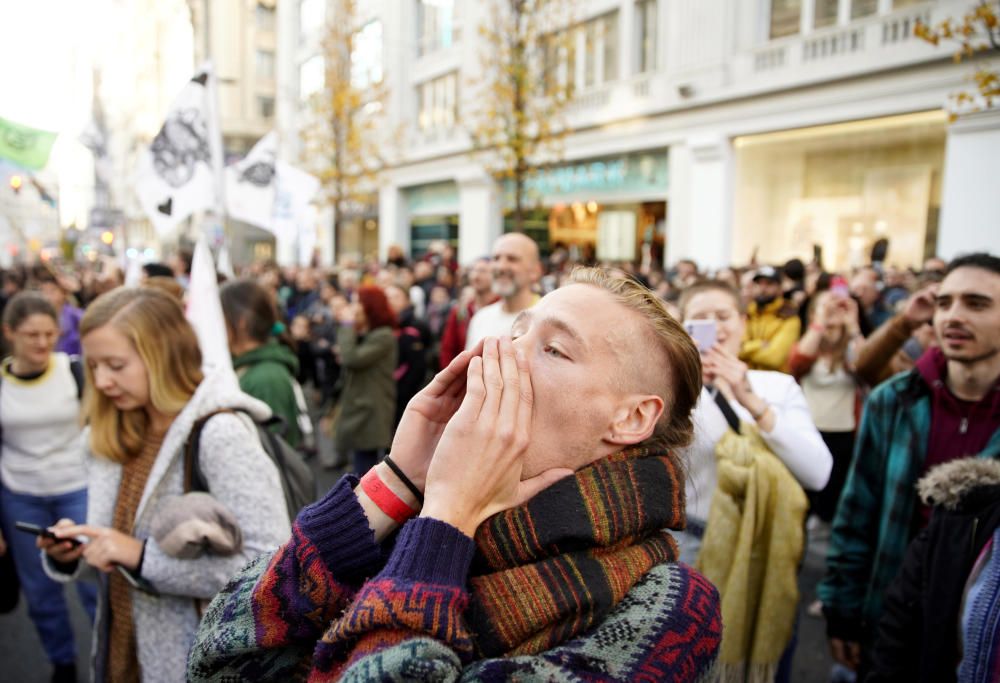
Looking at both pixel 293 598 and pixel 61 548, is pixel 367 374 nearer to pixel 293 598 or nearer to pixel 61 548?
pixel 61 548

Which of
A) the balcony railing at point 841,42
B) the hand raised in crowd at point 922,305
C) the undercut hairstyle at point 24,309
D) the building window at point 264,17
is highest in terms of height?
the building window at point 264,17

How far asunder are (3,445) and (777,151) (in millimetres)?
13401

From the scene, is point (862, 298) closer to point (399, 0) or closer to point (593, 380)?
point (593, 380)

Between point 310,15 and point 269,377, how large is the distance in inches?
Result: 1275

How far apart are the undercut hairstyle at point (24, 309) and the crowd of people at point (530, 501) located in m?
0.02

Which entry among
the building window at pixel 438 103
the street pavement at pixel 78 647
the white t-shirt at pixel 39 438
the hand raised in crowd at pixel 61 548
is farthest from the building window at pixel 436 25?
the hand raised in crowd at pixel 61 548

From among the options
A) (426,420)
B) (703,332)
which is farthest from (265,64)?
(426,420)

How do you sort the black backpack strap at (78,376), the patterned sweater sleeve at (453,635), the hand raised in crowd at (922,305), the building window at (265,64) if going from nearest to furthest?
the patterned sweater sleeve at (453,635), the hand raised in crowd at (922,305), the black backpack strap at (78,376), the building window at (265,64)

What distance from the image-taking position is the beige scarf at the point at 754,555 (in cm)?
243

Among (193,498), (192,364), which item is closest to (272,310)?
(192,364)

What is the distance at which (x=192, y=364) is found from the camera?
2512 mm

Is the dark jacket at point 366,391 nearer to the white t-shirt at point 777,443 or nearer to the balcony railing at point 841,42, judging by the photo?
the white t-shirt at point 777,443

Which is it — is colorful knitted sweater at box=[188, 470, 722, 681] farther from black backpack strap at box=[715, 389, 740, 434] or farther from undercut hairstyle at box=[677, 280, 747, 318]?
undercut hairstyle at box=[677, 280, 747, 318]

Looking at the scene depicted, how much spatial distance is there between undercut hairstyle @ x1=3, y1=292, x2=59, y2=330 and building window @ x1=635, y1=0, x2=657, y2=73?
14219mm
